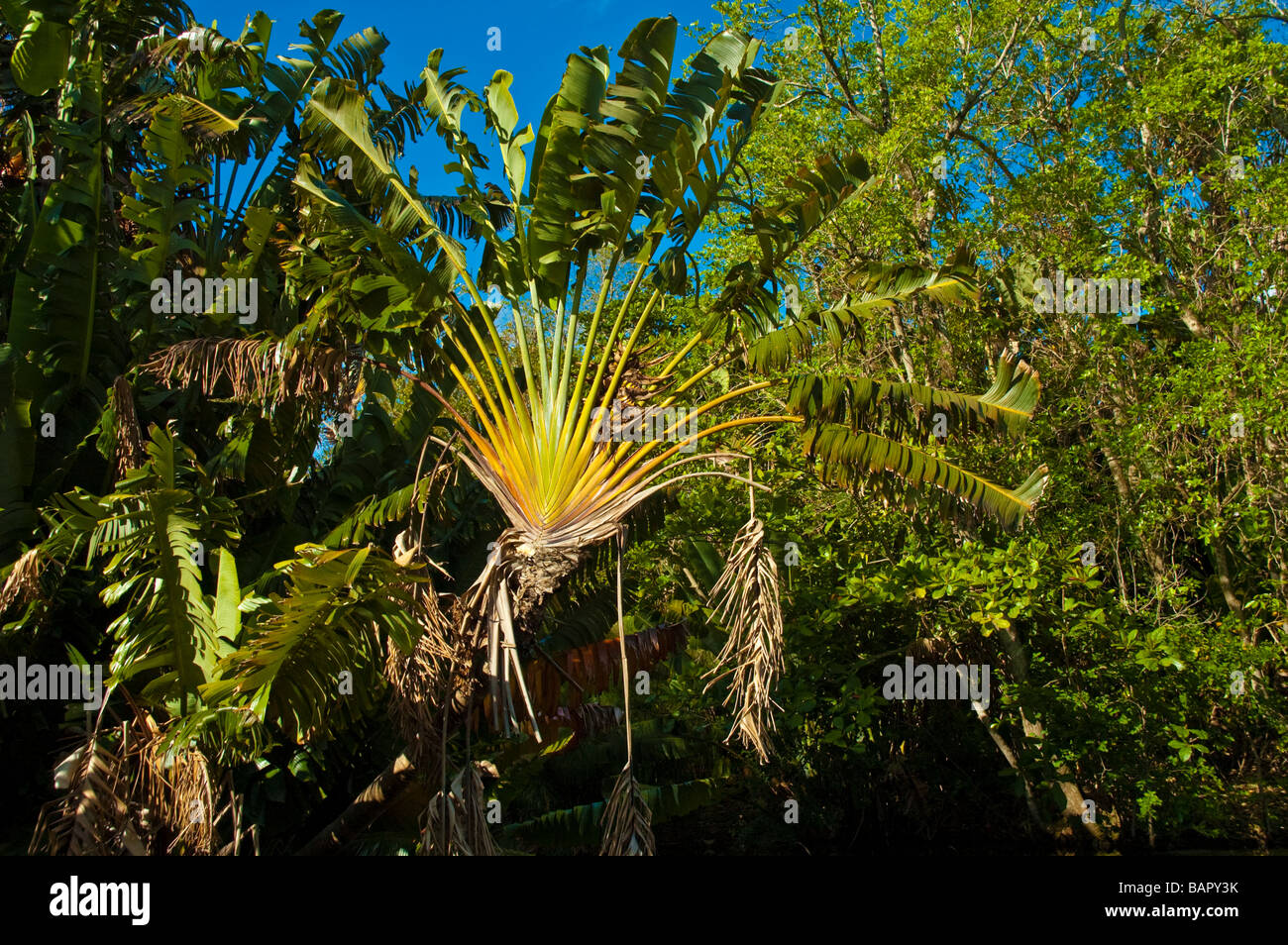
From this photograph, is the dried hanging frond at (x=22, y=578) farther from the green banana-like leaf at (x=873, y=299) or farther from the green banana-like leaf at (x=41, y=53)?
the green banana-like leaf at (x=873, y=299)

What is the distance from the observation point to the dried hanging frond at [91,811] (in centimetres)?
517

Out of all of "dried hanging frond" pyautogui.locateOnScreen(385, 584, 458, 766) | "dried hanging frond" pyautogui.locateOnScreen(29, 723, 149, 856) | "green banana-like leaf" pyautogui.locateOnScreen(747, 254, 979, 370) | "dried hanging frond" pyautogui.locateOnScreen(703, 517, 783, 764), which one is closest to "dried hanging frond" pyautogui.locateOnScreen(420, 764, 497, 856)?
"dried hanging frond" pyautogui.locateOnScreen(385, 584, 458, 766)

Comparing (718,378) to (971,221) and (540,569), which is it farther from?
(971,221)

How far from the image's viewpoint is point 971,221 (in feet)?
43.5

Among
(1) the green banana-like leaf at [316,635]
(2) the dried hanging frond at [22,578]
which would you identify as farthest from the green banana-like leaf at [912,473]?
(2) the dried hanging frond at [22,578]

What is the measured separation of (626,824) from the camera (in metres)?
5.56

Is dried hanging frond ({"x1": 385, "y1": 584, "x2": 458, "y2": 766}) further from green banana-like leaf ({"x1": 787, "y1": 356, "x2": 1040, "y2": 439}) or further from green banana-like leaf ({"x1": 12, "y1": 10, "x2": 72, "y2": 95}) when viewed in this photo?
green banana-like leaf ({"x1": 12, "y1": 10, "x2": 72, "y2": 95})

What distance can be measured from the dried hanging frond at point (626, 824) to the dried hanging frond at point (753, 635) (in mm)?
707

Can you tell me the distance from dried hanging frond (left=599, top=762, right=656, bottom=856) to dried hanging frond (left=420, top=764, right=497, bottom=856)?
0.68m

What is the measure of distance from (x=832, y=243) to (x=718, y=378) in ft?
16.3

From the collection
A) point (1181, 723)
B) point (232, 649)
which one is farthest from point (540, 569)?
point (1181, 723)

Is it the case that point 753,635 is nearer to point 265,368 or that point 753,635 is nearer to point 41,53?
point 265,368

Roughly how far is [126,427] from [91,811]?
2.81 m

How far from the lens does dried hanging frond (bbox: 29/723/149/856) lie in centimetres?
517
